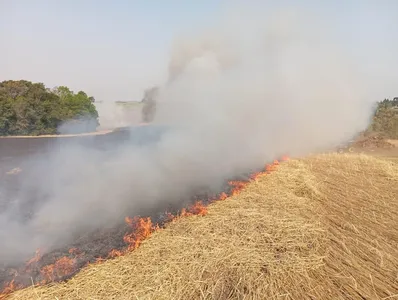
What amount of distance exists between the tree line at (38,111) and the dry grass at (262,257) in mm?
22861

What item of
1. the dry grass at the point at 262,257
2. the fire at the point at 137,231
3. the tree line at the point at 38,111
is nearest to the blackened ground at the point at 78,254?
the fire at the point at 137,231

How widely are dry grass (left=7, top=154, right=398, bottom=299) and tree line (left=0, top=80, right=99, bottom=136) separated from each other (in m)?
22.9

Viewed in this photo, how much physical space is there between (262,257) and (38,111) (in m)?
25.7

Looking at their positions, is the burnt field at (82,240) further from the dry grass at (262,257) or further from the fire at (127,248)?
the dry grass at (262,257)

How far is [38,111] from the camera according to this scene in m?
25.4

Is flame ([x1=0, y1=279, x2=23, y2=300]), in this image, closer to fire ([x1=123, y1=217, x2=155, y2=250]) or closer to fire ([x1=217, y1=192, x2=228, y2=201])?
fire ([x1=123, y1=217, x2=155, y2=250])

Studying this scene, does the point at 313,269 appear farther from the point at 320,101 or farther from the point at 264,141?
the point at 320,101

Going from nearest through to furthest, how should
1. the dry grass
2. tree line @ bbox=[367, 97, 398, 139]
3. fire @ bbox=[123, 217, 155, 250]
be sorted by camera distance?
the dry grass, fire @ bbox=[123, 217, 155, 250], tree line @ bbox=[367, 97, 398, 139]

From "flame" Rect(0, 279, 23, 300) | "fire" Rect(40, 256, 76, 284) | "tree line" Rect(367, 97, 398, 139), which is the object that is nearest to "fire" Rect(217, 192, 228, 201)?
"fire" Rect(40, 256, 76, 284)

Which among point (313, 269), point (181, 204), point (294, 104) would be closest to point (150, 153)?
point (181, 204)

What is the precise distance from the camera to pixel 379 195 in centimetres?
809

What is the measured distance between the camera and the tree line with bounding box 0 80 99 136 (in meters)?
24.1

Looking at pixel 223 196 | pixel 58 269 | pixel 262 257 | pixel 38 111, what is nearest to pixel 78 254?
pixel 58 269

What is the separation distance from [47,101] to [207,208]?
80.8ft
